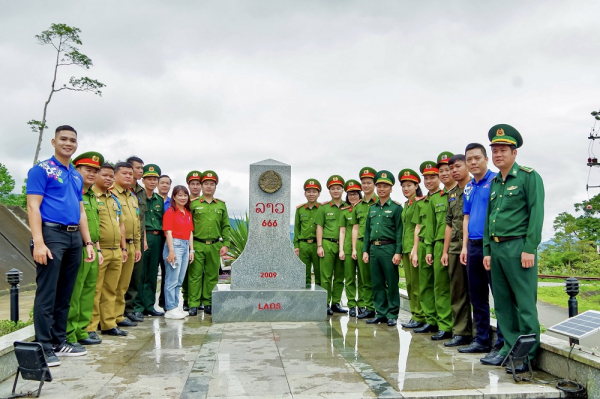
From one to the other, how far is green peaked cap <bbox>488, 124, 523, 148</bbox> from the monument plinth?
3147 mm

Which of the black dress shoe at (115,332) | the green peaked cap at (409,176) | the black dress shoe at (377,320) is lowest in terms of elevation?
the black dress shoe at (377,320)

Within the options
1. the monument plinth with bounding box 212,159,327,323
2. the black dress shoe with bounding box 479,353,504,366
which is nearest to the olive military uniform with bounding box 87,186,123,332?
the monument plinth with bounding box 212,159,327,323

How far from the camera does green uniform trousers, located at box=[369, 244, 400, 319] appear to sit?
6328 millimetres

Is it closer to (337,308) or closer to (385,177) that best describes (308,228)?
(337,308)

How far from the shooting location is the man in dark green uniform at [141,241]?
6664 mm

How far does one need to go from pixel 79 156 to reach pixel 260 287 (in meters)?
2.90

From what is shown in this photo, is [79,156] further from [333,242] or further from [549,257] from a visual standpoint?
[549,257]

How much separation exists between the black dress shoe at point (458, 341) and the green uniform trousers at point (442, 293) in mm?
304

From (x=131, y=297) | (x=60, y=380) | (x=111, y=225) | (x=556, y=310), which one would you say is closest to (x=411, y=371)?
(x=60, y=380)

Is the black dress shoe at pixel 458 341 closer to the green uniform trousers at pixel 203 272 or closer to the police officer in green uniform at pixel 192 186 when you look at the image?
the green uniform trousers at pixel 203 272

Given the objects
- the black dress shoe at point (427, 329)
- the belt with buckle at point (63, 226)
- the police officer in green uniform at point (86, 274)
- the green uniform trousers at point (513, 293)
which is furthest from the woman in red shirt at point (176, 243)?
the green uniform trousers at point (513, 293)

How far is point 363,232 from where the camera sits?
6.98m

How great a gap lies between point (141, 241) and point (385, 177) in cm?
341

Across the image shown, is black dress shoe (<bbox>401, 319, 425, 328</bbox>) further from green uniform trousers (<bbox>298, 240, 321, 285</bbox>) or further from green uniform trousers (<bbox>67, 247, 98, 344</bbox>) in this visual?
green uniform trousers (<bbox>67, 247, 98, 344</bbox>)
